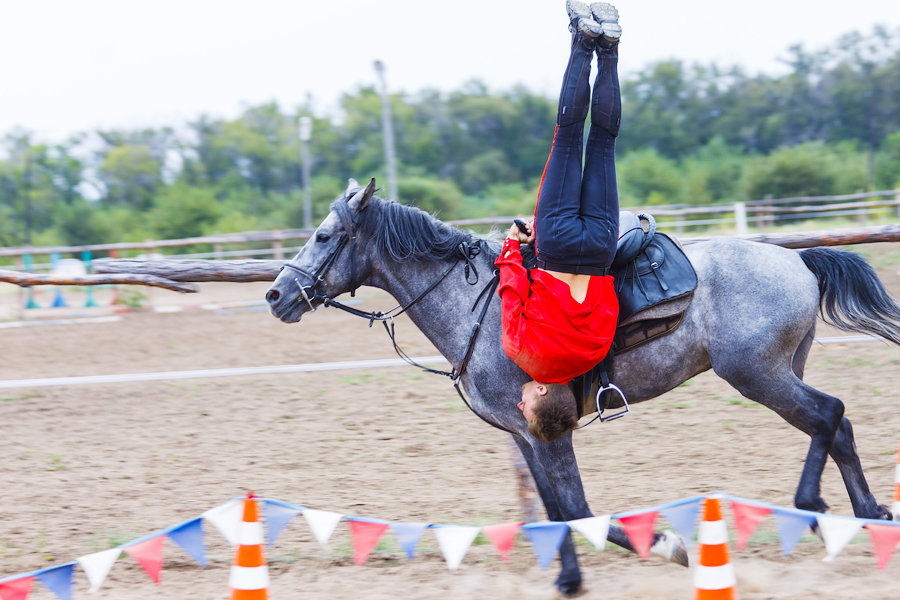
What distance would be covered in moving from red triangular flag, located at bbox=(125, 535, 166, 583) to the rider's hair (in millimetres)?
1656

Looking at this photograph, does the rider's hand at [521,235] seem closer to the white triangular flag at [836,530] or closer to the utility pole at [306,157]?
the white triangular flag at [836,530]

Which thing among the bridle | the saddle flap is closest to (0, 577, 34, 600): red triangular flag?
the bridle

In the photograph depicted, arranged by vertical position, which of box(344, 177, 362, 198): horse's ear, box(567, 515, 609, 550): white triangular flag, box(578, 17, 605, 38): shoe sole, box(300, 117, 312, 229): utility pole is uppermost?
box(300, 117, 312, 229): utility pole

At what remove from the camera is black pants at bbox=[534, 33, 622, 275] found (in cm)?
355

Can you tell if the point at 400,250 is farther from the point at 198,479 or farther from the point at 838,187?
the point at 838,187

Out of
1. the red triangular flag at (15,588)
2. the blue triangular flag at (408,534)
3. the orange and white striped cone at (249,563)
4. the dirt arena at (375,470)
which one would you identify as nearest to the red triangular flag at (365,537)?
the blue triangular flag at (408,534)

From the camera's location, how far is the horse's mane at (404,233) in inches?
157

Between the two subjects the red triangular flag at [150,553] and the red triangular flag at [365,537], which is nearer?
the red triangular flag at [150,553]

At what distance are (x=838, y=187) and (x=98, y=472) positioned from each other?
39.2 metres

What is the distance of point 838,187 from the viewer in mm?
37938

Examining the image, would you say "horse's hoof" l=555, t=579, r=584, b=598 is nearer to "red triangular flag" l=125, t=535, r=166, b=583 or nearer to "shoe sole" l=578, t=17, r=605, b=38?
"red triangular flag" l=125, t=535, r=166, b=583

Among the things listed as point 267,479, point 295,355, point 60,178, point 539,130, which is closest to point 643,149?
point 539,130

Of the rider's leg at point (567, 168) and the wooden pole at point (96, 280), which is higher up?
the rider's leg at point (567, 168)

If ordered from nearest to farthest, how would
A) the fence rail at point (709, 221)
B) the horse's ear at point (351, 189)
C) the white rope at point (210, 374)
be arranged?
1. the horse's ear at point (351, 189)
2. the white rope at point (210, 374)
3. the fence rail at point (709, 221)
